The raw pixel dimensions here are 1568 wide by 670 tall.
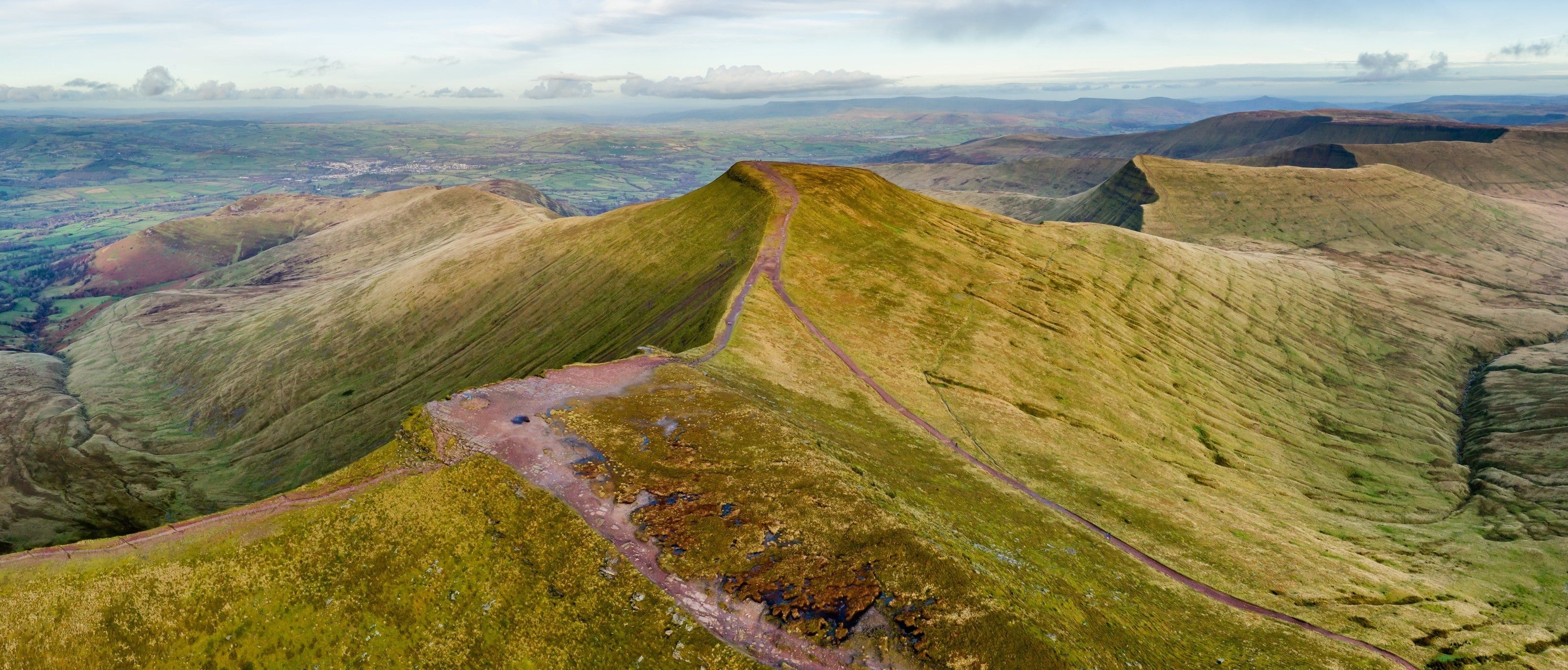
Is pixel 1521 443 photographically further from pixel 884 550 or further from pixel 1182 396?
pixel 884 550

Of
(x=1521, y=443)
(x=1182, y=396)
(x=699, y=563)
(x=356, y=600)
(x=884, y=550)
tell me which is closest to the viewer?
(x=356, y=600)

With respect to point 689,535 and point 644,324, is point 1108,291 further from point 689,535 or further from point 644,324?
point 689,535

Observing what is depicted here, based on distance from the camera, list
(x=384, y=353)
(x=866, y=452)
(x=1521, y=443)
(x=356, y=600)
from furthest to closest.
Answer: (x=384, y=353) < (x=1521, y=443) < (x=866, y=452) < (x=356, y=600)

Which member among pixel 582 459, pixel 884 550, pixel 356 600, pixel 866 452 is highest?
pixel 582 459

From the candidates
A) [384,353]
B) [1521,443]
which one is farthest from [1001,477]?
[384,353]

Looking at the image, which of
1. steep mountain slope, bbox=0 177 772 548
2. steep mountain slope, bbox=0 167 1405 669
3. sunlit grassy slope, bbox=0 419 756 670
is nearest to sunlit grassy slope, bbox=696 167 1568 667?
steep mountain slope, bbox=0 167 1405 669

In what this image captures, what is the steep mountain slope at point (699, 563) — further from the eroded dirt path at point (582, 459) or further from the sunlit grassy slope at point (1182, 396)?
the sunlit grassy slope at point (1182, 396)

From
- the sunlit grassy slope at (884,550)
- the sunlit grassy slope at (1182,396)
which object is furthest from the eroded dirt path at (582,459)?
the sunlit grassy slope at (1182,396)

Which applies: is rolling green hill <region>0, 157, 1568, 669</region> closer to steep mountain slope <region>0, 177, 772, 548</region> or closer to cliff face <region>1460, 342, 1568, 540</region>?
steep mountain slope <region>0, 177, 772, 548</region>
